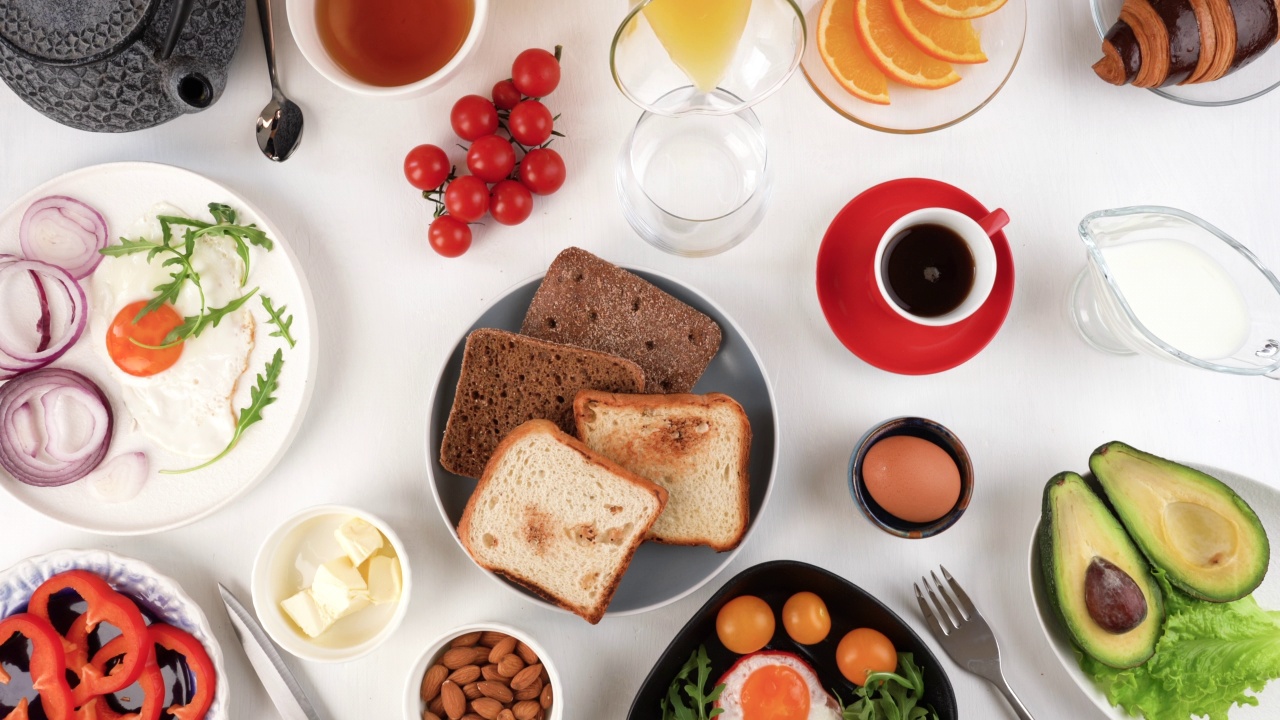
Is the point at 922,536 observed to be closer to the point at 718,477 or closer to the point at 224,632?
the point at 718,477

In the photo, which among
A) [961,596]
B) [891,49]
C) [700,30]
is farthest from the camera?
[961,596]

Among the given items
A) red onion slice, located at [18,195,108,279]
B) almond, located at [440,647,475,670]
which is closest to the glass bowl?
almond, located at [440,647,475,670]

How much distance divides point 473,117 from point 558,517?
75cm

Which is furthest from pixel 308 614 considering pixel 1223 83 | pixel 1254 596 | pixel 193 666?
pixel 1223 83

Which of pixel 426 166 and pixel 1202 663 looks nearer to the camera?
pixel 1202 663

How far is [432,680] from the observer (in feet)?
4.66

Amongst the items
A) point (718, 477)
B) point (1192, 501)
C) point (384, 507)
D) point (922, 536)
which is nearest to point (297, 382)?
point (384, 507)

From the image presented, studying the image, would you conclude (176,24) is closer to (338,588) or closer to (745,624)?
(338,588)

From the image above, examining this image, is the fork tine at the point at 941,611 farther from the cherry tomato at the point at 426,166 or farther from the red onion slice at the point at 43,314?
the red onion slice at the point at 43,314

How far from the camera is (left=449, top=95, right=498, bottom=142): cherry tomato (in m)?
1.48

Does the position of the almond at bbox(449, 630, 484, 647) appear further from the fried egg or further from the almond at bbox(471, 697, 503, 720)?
the fried egg

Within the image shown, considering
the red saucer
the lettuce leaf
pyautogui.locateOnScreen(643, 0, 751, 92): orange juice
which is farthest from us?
the red saucer

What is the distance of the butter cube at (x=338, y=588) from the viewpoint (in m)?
1.42

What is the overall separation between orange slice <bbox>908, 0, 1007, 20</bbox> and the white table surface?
26cm
